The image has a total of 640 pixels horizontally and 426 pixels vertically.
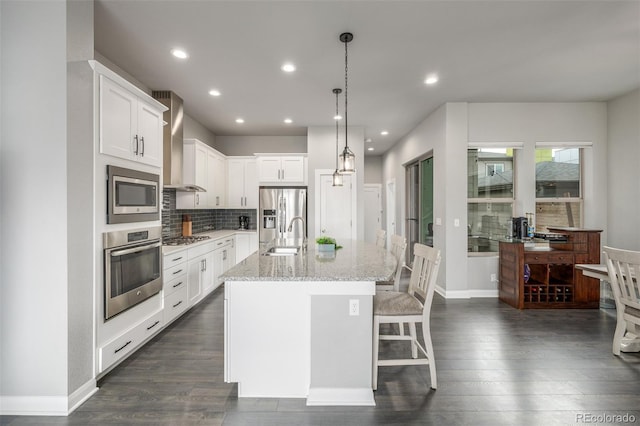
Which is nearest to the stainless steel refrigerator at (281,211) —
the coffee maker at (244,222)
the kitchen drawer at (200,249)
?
the coffee maker at (244,222)

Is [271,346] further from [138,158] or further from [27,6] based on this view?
[27,6]

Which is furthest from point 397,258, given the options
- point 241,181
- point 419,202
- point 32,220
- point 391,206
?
point 391,206

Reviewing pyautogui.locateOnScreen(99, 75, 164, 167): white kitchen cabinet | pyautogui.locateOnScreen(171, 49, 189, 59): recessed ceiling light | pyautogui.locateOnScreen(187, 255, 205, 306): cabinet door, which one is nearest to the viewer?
pyautogui.locateOnScreen(99, 75, 164, 167): white kitchen cabinet

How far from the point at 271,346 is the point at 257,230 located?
3753 millimetres

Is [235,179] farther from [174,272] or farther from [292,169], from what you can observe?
[174,272]

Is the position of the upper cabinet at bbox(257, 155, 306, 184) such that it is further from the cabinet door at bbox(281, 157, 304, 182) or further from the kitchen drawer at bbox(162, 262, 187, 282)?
the kitchen drawer at bbox(162, 262, 187, 282)

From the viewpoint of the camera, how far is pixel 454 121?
181 inches

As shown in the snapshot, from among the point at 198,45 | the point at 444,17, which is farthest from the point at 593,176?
the point at 198,45

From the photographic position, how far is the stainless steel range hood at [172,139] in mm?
4098

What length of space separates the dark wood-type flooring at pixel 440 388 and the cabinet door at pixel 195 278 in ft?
2.02

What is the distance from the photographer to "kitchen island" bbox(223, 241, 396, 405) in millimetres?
2031

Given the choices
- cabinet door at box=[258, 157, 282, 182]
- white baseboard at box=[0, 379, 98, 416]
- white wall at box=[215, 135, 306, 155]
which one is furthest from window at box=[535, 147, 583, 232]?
white baseboard at box=[0, 379, 98, 416]

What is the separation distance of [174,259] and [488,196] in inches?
178

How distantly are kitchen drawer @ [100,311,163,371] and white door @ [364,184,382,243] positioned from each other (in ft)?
22.4
